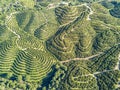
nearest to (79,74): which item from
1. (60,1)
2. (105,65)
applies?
(105,65)

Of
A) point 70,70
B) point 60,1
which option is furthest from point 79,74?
point 60,1

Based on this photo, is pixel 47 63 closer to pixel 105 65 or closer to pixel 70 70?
pixel 70 70

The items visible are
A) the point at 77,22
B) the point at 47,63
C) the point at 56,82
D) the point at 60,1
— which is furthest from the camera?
the point at 60,1

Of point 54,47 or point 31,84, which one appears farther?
point 54,47

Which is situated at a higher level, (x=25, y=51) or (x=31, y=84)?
(x=25, y=51)

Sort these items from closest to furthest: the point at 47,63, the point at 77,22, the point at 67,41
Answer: the point at 47,63
the point at 67,41
the point at 77,22

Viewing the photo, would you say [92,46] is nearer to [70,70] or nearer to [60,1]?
[70,70]

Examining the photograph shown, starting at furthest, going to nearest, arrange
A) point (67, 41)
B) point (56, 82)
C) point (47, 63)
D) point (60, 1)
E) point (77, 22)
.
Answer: point (60, 1) → point (77, 22) → point (67, 41) → point (47, 63) → point (56, 82)
